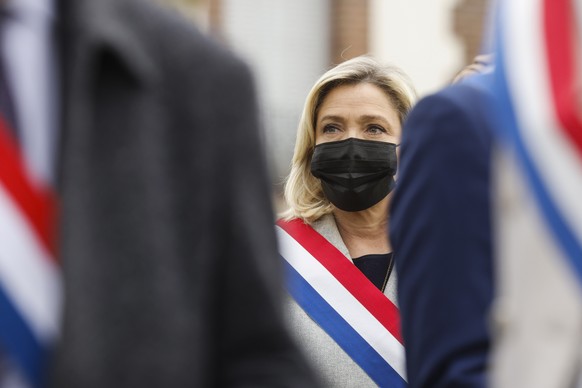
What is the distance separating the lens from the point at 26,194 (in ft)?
5.85

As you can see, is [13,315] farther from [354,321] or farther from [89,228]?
[354,321]

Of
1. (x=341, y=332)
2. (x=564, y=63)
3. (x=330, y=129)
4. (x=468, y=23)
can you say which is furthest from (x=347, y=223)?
(x=468, y=23)

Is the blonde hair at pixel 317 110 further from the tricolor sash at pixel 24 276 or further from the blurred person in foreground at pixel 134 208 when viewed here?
the tricolor sash at pixel 24 276

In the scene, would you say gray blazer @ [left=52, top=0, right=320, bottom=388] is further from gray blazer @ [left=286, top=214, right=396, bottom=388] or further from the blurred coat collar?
gray blazer @ [left=286, top=214, right=396, bottom=388]

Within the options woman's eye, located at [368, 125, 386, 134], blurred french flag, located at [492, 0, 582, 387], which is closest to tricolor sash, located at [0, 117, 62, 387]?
blurred french flag, located at [492, 0, 582, 387]

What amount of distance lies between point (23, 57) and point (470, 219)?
0.90 meters

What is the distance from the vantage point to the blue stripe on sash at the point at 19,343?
1756mm

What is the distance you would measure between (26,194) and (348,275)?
2667mm

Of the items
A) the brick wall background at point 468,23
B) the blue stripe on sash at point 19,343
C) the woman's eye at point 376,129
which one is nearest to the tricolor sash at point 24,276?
the blue stripe on sash at point 19,343

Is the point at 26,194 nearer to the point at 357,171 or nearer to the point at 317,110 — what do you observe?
the point at 357,171

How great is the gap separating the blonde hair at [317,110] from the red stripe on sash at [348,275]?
61 mm

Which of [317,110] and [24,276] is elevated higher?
[24,276]

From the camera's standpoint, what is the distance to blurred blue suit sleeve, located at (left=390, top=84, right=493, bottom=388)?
238 centimetres

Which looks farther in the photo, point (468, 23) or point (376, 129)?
point (468, 23)
